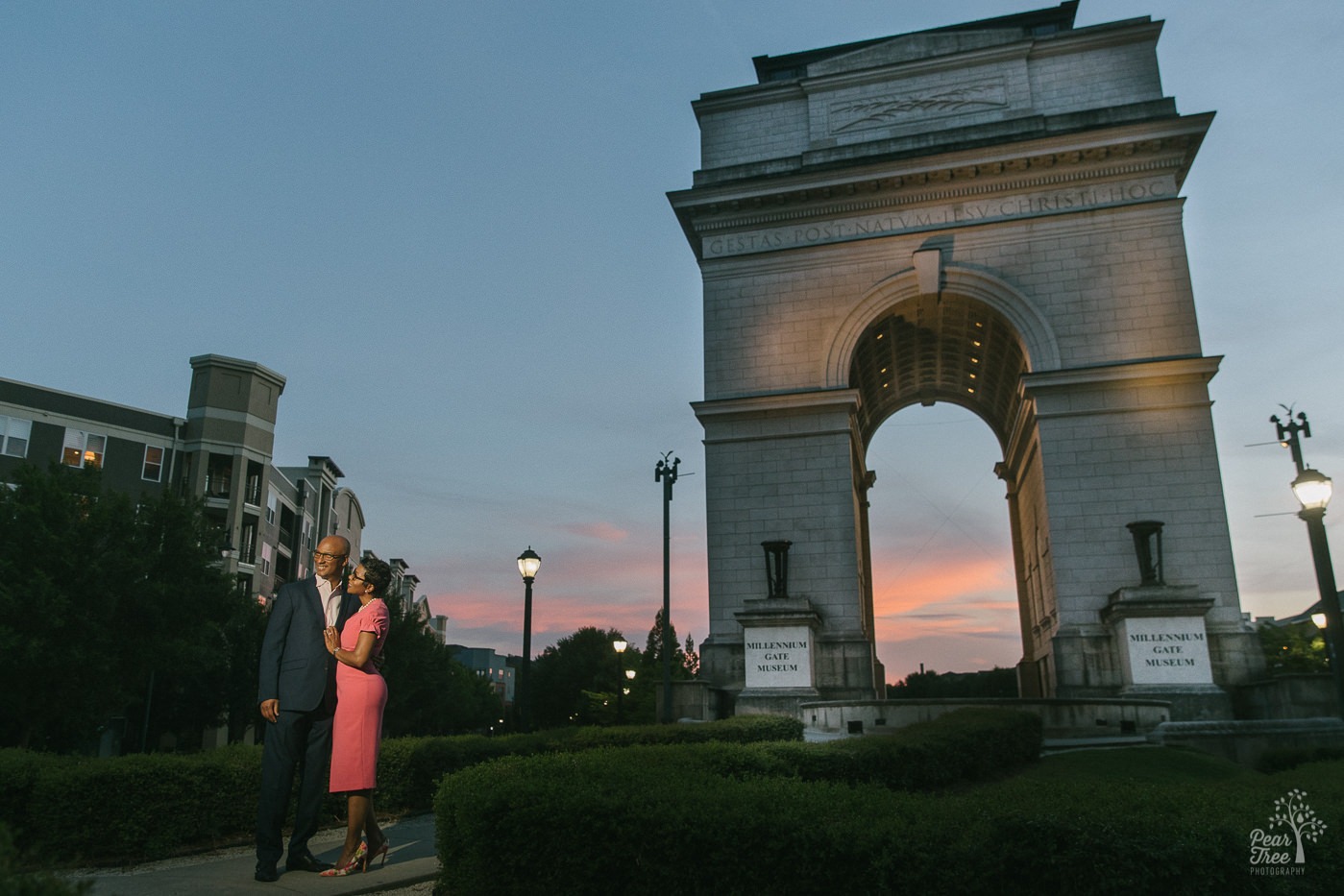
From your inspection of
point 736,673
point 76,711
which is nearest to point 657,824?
point 736,673

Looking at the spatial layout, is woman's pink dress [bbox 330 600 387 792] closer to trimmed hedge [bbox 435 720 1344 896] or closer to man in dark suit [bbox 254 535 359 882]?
man in dark suit [bbox 254 535 359 882]

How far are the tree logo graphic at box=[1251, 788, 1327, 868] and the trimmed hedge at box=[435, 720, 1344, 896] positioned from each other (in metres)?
0.06

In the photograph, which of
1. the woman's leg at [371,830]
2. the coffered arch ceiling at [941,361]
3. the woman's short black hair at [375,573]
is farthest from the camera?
the coffered arch ceiling at [941,361]

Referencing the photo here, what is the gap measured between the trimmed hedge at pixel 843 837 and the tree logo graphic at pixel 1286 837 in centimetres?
6

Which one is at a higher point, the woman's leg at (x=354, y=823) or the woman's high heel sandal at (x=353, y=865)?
the woman's leg at (x=354, y=823)

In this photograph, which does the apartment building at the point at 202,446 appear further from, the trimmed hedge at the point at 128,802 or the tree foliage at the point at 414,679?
the trimmed hedge at the point at 128,802

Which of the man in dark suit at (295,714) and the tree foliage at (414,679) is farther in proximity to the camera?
the tree foliage at (414,679)

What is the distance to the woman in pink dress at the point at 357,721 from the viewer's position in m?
6.79

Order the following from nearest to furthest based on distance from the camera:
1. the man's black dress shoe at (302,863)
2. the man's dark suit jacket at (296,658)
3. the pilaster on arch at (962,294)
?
the man's dark suit jacket at (296,658) → the man's black dress shoe at (302,863) → the pilaster on arch at (962,294)

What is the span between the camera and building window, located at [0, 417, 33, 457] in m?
38.3

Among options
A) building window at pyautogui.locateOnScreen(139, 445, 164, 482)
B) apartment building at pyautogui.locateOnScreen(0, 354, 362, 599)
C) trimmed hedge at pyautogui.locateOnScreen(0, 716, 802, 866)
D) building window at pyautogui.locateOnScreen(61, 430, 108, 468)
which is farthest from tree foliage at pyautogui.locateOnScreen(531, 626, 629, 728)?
trimmed hedge at pyautogui.locateOnScreen(0, 716, 802, 866)

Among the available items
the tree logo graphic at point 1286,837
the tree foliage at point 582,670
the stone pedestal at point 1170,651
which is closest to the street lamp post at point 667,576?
the stone pedestal at point 1170,651

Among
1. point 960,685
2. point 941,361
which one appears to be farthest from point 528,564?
point 960,685

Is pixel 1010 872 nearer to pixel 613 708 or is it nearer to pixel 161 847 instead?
pixel 161 847
